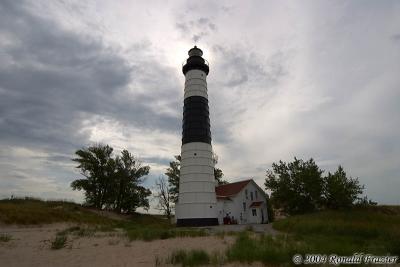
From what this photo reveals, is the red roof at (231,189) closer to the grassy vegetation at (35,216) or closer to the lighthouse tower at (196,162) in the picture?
the lighthouse tower at (196,162)

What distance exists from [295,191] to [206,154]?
930 centimetres

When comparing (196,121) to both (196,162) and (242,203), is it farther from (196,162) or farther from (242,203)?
→ (242,203)

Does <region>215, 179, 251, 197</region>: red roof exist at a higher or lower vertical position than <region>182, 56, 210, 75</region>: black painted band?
lower

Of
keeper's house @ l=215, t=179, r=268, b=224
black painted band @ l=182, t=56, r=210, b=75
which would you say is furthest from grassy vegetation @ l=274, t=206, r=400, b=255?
black painted band @ l=182, t=56, r=210, b=75

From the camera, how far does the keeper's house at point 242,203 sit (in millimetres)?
32688

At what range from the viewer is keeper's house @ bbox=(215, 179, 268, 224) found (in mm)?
32688

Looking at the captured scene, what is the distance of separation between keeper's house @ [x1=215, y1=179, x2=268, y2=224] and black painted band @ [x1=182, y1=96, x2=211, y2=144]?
28.6ft

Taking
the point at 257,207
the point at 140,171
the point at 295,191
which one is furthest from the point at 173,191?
the point at 295,191

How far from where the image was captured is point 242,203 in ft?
114

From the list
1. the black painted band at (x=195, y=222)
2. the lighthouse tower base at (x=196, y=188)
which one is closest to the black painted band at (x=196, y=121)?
the lighthouse tower base at (x=196, y=188)

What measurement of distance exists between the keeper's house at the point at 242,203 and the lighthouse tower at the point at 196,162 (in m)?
4.89

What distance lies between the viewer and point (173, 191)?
42906 millimetres

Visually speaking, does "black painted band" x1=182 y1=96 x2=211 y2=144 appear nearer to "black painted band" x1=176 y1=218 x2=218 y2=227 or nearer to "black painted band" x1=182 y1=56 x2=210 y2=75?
"black painted band" x1=182 y1=56 x2=210 y2=75

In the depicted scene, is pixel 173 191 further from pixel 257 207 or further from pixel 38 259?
pixel 38 259
